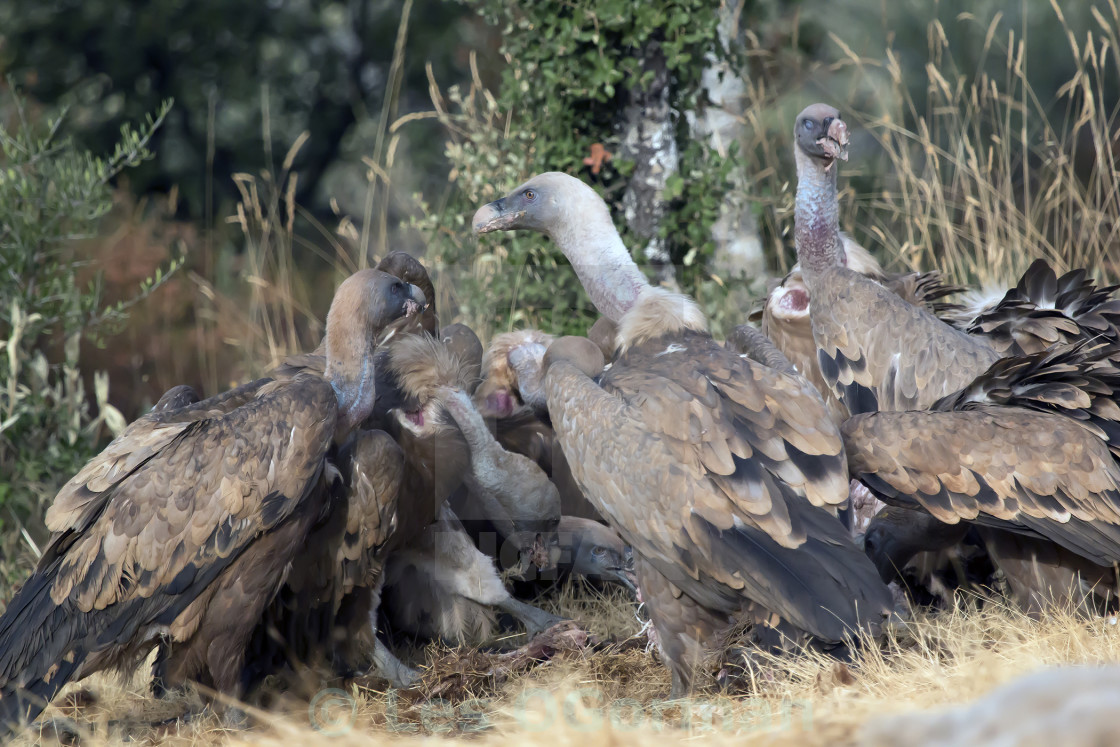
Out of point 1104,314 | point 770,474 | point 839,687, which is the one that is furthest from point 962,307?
point 839,687

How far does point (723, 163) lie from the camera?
6.22 meters

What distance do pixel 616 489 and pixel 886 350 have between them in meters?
1.44

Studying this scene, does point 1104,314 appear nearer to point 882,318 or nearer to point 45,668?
point 882,318

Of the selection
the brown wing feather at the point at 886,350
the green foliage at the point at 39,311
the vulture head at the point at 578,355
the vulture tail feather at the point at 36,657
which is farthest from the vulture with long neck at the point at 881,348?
the green foliage at the point at 39,311

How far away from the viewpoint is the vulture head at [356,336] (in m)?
4.14

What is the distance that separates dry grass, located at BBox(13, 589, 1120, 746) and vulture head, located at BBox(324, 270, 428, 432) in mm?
950

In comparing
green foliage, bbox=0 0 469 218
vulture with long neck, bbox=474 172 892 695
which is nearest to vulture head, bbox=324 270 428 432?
vulture with long neck, bbox=474 172 892 695

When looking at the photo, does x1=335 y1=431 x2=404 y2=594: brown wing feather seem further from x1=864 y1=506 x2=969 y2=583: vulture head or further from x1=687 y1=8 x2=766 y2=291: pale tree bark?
x1=687 y1=8 x2=766 y2=291: pale tree bark

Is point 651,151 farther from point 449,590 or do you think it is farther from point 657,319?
point 449,590

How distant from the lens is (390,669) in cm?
427

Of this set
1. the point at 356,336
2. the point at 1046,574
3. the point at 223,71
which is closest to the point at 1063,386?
the point at 1046,574

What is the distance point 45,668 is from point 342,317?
1.48 metres

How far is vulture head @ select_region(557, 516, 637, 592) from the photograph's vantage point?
15.8 feet

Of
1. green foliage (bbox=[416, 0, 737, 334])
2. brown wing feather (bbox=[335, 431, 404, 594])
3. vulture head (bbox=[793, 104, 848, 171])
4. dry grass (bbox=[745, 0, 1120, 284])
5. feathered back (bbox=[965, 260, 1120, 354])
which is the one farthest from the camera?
dry grass (bbox=[745, 0, 1120, 284])
